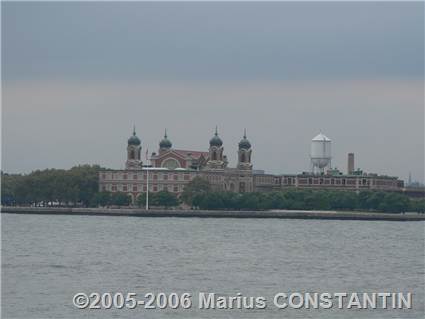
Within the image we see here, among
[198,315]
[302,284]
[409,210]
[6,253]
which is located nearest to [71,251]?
[6,253]

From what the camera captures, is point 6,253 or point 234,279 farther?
point 6,253

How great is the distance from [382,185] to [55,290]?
121419mm

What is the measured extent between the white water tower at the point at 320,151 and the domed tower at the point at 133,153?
826 inches

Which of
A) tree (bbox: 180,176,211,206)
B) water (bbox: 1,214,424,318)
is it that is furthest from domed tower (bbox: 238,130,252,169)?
water (bbox: 1,214,424,318)

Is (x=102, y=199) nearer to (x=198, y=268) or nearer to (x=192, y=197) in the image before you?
(x=192, y=197)

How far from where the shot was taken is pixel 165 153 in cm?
15138

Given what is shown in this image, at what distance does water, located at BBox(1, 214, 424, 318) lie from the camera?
39.1 metres

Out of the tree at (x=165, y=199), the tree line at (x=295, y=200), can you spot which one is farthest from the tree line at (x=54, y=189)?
the tree line at (x=295, y=200)

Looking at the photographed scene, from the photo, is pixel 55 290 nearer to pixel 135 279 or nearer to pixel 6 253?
pixel 135 279

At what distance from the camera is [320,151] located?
530ft

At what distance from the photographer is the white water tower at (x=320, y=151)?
161000 millimetres

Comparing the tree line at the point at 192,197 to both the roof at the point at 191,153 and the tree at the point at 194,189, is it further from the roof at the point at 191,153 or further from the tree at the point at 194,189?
the roof at the point at 191,153

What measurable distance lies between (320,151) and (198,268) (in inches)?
4348

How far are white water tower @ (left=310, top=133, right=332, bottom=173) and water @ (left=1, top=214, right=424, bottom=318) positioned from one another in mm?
76842
